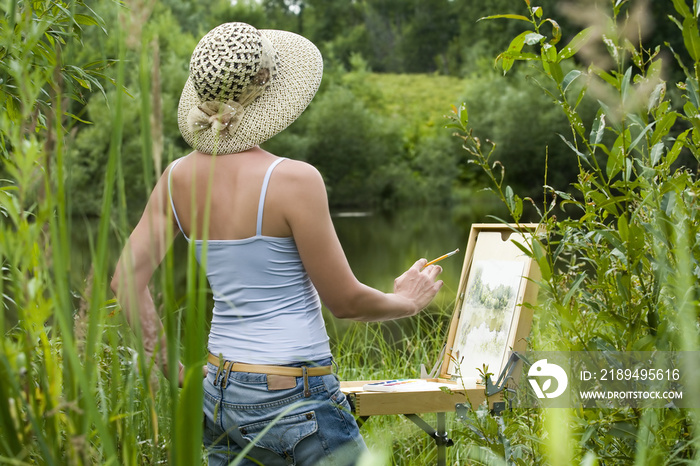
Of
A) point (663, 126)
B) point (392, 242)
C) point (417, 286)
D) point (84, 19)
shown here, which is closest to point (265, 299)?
point (417, 286)

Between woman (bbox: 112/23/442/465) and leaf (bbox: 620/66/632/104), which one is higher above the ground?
leaf (bbox: 620/66/632/104)

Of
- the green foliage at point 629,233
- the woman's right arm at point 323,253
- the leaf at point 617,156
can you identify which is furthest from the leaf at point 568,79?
the woman's right arm at point 323,253

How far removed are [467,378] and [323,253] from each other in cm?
120

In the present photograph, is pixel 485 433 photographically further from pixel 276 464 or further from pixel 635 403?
pixel 276 464

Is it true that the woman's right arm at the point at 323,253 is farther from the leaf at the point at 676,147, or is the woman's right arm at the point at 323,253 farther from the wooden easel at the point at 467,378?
the leaf at the point at 676,147

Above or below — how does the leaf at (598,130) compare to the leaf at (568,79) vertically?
below

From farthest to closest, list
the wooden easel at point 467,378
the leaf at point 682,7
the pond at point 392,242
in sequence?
the pond at point 392,242, the wooden easel at point 467,378, the leaf at point 682,7

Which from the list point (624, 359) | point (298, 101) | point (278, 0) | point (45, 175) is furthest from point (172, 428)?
point (278, 0)

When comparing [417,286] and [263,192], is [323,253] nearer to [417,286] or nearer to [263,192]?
[263,192]

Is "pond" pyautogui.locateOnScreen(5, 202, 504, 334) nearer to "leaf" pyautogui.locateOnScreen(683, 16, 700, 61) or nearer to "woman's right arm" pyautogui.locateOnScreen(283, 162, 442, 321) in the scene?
"woman's right arm" pyautogui.locateOnScreen(283, 162, 442, 321)

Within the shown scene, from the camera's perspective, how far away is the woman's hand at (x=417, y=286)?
1.61 metres

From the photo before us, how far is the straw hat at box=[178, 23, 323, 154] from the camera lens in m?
1.42

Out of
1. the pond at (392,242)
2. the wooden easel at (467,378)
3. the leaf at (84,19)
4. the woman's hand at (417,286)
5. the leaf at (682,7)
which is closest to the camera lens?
the leaf at (682,7)

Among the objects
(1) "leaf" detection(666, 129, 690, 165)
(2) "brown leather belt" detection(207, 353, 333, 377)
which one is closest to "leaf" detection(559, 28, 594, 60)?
(1) "leaf" detection(666, 129, 690, 165)
